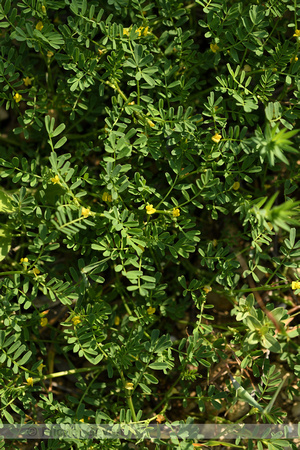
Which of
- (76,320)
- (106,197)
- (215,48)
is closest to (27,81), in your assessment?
(106,197)

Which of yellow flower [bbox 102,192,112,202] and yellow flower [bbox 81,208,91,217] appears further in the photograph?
yellow flower [bbox 102,192,112,202]

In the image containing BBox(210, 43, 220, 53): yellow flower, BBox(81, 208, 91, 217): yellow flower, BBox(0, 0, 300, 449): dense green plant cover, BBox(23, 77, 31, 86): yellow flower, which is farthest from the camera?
BBox(23, 77, 31, 86): yellow flower

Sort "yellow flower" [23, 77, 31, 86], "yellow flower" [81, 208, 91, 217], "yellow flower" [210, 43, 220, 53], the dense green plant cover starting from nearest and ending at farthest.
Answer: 1. "yellow flower" [81, 208, 91, 217]
2. the dense green plant cover
3. "yellow flower" [210, 43, 220, 53]
4. "yellow flower" [23, 77, 31, 86]

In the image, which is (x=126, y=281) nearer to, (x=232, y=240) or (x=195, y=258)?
(x=195, y=258)

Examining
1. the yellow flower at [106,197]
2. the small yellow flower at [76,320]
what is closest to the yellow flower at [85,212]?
Result: the yellow flower at [106,197]

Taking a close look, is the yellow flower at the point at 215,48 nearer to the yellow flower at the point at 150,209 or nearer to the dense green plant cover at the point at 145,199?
the dense green plant cover at the point at 145,199

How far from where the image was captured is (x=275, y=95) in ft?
8.23

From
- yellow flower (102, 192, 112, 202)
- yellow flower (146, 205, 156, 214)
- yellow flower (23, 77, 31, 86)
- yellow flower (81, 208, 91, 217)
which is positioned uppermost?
yellow flower (23, 77, 31, 86)

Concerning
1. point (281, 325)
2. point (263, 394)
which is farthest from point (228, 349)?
point (281, 325)

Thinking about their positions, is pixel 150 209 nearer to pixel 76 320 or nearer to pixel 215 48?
pixel 76 320

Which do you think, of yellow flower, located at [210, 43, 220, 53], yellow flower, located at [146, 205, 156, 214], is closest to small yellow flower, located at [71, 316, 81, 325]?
yellow flower, located at [146, 205, 156, 214]

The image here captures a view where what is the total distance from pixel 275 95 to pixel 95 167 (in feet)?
3.35

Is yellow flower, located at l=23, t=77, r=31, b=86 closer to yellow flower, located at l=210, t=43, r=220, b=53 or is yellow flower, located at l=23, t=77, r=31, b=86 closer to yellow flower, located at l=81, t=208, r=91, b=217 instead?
yellow flower, located at l=81, t=208, r=91, b=217

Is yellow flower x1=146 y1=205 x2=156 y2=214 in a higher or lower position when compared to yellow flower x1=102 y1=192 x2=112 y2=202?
higher
